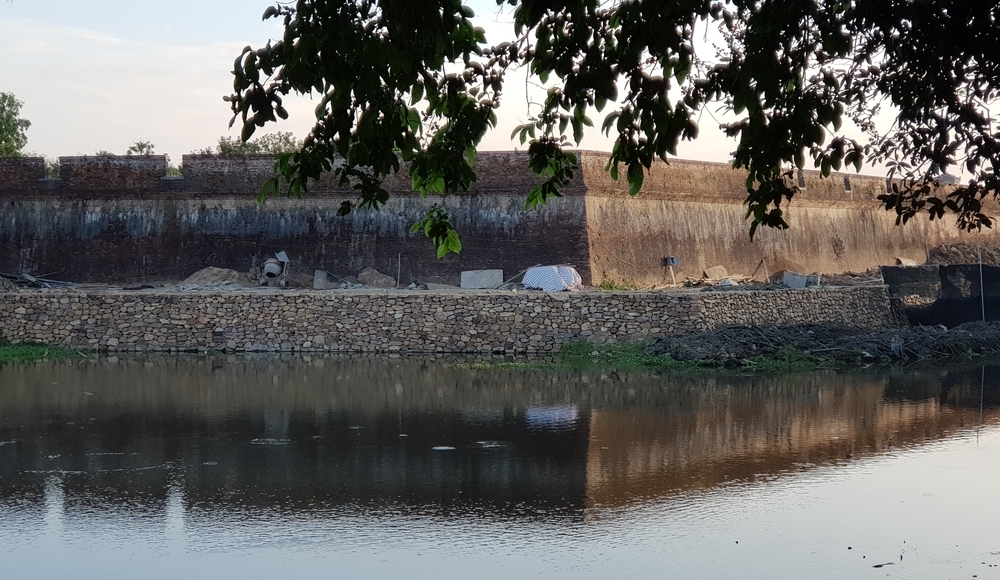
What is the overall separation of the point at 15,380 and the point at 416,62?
1366cm

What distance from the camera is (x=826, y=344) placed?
20.8 meters

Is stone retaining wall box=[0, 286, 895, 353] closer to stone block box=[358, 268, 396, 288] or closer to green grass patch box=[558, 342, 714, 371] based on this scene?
green grass patch box=[558, 342, 714, 371]

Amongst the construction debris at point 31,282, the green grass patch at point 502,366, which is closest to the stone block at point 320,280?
the construction debris at point 31,282

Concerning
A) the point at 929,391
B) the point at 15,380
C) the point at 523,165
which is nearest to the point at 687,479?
the point at 929,391

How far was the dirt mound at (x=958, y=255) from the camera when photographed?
125ft

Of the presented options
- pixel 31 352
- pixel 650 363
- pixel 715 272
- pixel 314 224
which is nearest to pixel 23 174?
pixel 314 224

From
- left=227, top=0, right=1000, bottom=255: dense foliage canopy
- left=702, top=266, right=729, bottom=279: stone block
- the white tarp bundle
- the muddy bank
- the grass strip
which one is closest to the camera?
left=227, top=0, right=1000, bottom=255: dense foliage canopy

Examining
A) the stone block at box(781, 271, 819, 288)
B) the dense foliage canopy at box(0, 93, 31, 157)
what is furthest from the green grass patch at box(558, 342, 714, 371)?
the dense foliage canopy at box(0, 93, 31, 157)

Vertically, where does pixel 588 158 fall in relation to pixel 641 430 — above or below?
above

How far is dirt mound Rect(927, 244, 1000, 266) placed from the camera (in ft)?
125

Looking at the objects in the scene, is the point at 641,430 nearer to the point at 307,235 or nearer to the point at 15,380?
the point at 15,380

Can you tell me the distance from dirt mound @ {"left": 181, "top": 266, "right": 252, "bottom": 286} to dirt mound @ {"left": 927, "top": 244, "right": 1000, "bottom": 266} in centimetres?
2484

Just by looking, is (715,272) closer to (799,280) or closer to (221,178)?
(799,280)

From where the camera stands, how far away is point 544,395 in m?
15.4
